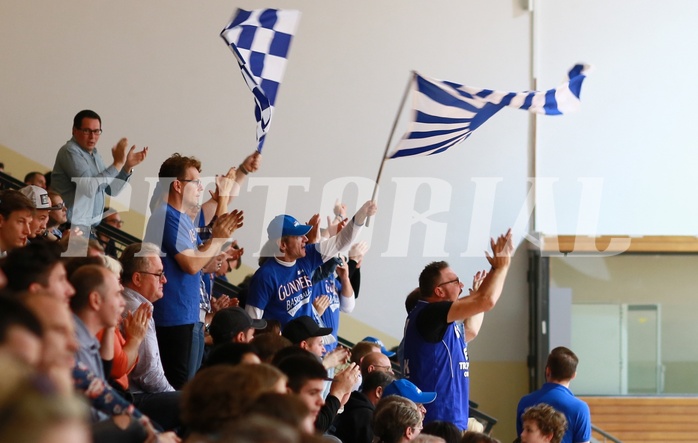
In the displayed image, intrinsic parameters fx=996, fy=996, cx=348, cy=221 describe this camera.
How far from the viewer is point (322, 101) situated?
→ 10.0m

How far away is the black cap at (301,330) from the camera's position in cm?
490

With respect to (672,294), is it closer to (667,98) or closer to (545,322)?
(545,322)

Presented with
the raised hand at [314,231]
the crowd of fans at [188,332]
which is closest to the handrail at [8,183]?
the crowd of fans at [188,332]

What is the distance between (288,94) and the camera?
1001cm

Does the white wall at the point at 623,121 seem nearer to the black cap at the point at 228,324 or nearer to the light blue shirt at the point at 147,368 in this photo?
the black cap at the point at 228,324

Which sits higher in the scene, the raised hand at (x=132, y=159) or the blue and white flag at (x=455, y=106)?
the blue and white flag at (x=455, y=106)

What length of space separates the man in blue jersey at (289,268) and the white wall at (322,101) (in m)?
3.98

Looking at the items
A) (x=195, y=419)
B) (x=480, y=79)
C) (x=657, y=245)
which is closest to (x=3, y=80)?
(x=480, y=79)

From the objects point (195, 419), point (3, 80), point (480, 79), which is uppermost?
point (480, 79)

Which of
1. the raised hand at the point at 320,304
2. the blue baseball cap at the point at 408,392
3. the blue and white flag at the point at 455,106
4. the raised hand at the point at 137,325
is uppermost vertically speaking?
the blue and white flag at the point at 455,106

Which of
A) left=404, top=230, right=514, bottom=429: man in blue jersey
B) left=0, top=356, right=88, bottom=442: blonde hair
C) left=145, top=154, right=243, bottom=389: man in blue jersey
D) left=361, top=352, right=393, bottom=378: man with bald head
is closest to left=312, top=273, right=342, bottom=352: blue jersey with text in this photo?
left=361, top=352, right=393, bottom=378: man with bald head

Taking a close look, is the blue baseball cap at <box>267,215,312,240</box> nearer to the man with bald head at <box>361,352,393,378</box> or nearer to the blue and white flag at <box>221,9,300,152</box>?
the blue and white flag at <box>221,9,300,152</box>

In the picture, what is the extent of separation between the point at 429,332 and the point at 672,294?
5.76 m

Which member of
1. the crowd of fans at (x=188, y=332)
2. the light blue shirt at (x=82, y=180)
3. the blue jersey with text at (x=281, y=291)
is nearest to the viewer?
the crowd of fans at (x=188, y=332)
